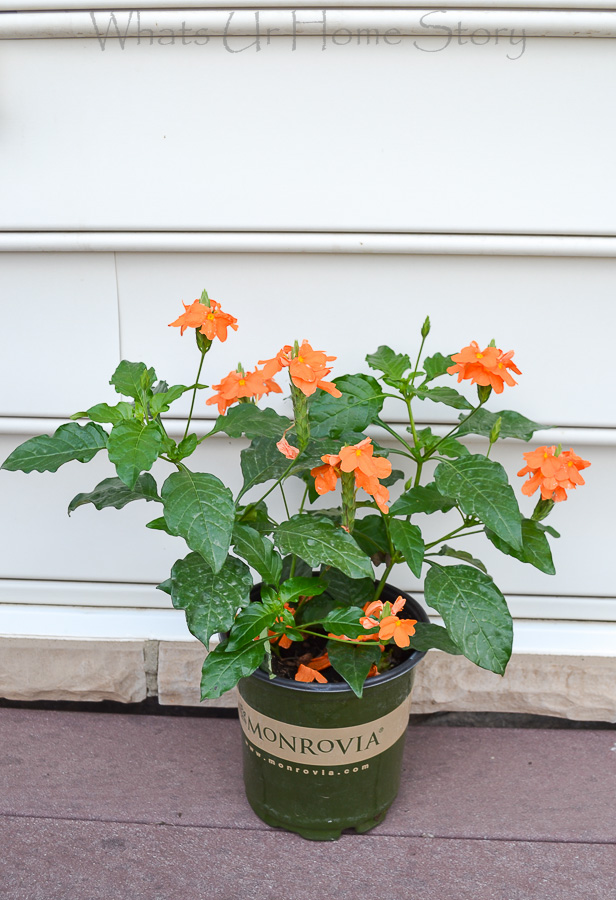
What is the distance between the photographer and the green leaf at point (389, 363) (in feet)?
4.44

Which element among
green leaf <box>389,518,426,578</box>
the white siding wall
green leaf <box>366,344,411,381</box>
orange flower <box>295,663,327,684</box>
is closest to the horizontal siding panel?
the white siding wall

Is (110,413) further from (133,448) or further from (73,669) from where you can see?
(73,669)

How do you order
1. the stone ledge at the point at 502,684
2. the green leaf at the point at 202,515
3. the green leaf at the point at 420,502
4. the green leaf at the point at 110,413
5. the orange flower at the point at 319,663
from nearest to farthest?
1. the green leaf at the point at 202,515
2. the green leaf at the point at 110,413
3. the green leaf at the point at 420,502
4. the orange flower at the point at 319,663
5. the stone ledge at the point at 502,684

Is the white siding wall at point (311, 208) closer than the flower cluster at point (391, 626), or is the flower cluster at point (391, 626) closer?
the flower cluster at point (391, 626)

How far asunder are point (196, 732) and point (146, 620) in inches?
11.1

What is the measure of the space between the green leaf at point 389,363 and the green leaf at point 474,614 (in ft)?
1.19

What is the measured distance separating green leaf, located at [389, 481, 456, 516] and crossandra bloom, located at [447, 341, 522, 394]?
19 cm

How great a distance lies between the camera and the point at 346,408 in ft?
4.28

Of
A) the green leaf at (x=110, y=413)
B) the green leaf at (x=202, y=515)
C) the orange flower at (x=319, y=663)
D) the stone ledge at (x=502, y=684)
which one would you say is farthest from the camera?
the stone ledge at (x=502, y=684)

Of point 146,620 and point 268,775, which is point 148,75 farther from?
point 268,775

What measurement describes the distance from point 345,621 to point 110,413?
1.64 ft

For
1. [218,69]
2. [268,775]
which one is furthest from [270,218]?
[268,775]

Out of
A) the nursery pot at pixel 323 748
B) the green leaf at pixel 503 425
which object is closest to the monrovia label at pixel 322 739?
the nursery pot at pixel 323 748

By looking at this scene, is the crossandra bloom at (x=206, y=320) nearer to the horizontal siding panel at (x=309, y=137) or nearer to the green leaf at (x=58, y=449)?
the green leaf at (x=58, y=449)
